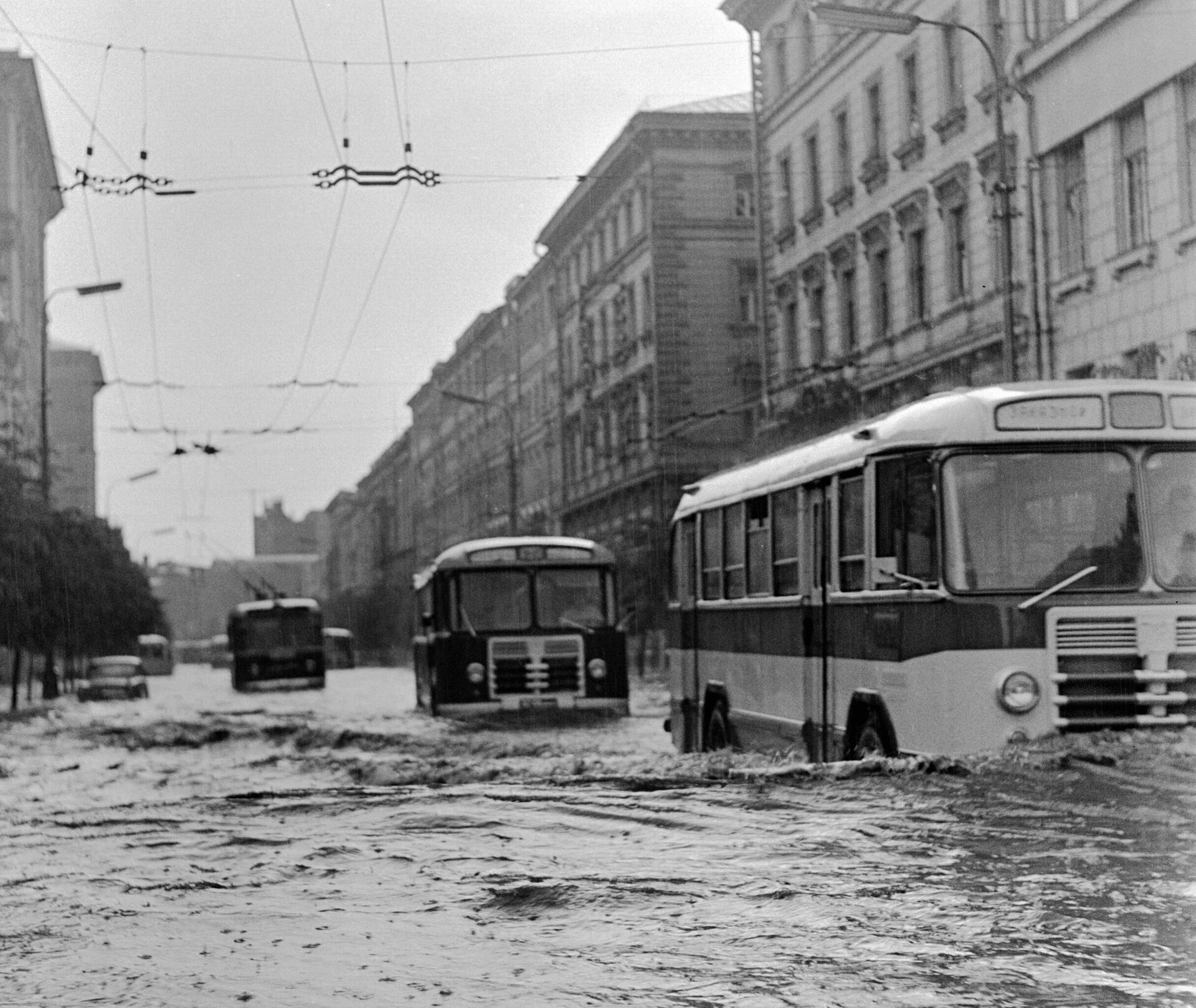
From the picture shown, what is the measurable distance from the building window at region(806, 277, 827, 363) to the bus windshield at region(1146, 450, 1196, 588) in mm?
33924

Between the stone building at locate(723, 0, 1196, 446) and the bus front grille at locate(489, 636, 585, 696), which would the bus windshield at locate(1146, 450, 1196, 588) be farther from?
the stone building at locate(723, 0, 1196, 446)

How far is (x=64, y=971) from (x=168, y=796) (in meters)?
10.3

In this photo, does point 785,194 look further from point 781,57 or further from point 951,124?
point 951,124

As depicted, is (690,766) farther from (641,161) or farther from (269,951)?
(641,161)

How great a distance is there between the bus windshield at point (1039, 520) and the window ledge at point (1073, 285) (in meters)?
21.1

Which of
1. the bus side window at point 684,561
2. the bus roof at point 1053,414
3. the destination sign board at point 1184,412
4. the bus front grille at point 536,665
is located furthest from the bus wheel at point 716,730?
the bus front grille at point 536,665

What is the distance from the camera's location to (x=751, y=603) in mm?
16094

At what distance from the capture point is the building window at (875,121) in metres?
41.9

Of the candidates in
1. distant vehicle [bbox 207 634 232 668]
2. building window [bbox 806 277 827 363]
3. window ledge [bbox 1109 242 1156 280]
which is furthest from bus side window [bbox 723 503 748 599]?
distant vehicle [bbox 207 634 232 668]

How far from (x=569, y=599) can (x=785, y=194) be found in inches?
997

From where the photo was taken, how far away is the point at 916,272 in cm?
3981

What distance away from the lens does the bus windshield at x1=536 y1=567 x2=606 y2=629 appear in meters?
25.9

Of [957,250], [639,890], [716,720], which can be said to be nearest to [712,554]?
[716,720]

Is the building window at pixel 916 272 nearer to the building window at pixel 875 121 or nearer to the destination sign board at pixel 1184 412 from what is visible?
the building window at pixel 875 121
